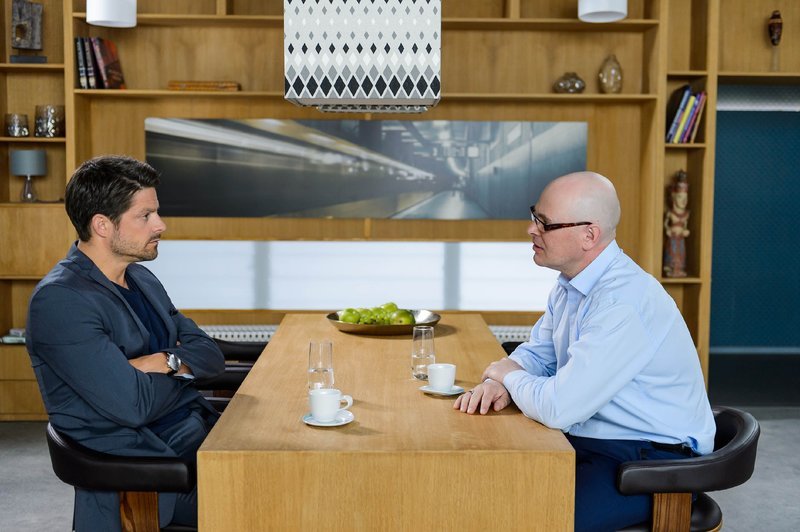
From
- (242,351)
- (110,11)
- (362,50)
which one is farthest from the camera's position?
(110,11)

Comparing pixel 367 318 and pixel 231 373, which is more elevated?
pixel 367 318

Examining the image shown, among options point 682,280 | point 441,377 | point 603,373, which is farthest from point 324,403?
point 682,280

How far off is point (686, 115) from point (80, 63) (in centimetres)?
357

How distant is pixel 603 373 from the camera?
2213 mm

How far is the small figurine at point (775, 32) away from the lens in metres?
5.60

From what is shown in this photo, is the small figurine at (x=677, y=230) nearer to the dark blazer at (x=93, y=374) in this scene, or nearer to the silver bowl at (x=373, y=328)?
the silver bowl at (x=373, y=328)

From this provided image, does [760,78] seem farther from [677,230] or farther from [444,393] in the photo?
[444,393]

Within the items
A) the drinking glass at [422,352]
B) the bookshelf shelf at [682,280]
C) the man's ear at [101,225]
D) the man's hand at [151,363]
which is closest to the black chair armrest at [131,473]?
the man's hand at [151,363]

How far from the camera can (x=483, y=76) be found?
5.68 m

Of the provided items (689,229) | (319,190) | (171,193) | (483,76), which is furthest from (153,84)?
(689,229)

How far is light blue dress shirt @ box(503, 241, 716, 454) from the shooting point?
221 cm

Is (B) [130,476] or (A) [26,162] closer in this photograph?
(B) [130,476]

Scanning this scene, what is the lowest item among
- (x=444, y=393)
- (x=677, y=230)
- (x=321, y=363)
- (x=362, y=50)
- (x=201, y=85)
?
(x=444, y=393)

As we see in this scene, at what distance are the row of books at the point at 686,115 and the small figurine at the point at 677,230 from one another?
0.79 ft
